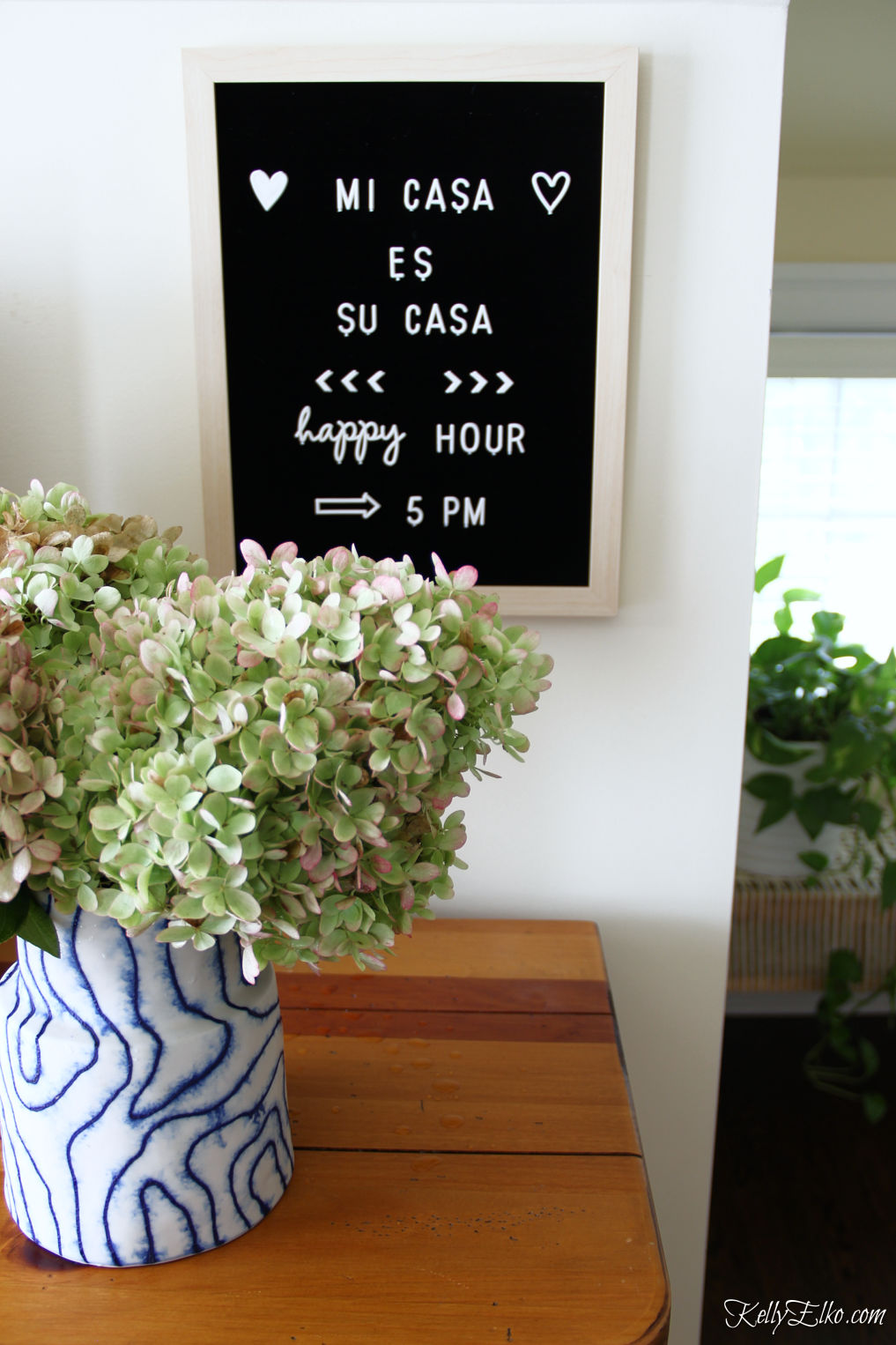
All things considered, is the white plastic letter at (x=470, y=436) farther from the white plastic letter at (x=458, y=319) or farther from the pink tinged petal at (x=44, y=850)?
the pink tinged petal at (x=44, y=850)

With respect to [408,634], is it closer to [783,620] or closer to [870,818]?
[870,818]

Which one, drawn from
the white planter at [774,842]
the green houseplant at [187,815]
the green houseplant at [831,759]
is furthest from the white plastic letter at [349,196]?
the white planter at [774,842]

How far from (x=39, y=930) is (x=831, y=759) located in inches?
76.2

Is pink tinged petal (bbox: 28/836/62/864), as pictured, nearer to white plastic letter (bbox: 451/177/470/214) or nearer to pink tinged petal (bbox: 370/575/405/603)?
pink tinged petal (bbox: 370/575/405/603)

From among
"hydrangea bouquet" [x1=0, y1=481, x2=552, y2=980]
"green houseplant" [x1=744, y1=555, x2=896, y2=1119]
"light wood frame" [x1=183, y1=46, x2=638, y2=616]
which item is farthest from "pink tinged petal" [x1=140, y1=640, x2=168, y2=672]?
"green houseplant" [x1=744, y1=555, x2=896, y2=1119]

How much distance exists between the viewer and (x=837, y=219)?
247 centimetres

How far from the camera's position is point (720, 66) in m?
0.91

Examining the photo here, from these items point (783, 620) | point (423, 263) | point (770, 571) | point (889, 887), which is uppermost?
point (423, 263)

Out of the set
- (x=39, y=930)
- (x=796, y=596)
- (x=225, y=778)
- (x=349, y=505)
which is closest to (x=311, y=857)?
(x=225, y=778)

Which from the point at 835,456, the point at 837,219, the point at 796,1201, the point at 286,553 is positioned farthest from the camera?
the point at 835,456

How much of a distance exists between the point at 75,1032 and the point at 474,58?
937mm

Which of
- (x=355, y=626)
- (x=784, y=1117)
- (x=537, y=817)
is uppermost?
(x=355, y=626)

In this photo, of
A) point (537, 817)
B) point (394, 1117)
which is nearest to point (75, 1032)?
point (394, 1117)

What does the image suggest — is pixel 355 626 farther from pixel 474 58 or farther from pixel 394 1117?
pixel 474 58
